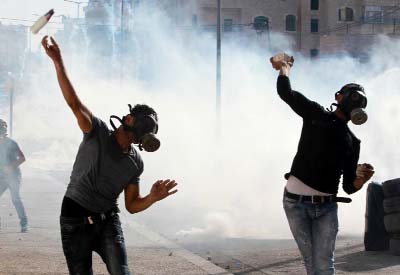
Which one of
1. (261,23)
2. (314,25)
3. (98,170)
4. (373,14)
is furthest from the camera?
(314,25)

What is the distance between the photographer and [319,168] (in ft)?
19.1

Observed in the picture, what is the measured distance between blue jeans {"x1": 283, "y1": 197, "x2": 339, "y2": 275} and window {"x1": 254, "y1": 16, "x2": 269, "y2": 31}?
6369cm

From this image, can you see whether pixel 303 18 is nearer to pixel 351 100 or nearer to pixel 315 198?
pixel 351 100

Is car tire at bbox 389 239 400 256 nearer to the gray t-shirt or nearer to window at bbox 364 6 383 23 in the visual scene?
the gray t-shirt

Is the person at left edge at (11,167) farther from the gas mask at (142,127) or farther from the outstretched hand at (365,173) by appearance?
the gas mask at (142,127)

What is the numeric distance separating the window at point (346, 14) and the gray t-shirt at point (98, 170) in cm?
6766

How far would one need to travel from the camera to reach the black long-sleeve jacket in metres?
5.81

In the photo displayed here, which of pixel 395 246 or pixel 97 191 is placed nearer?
pixel 97 191

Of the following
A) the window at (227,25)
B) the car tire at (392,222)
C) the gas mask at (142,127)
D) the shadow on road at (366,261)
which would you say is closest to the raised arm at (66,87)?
the gas mask at (142,127)

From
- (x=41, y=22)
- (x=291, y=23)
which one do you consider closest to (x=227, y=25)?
(x=291, y=23)

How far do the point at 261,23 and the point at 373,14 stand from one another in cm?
880

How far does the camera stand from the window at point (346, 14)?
7156 cm

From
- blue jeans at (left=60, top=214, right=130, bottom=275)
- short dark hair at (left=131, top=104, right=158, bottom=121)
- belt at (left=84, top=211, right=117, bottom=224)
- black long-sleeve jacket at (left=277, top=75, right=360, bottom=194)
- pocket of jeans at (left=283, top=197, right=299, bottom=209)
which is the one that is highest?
short dark hair at (left=131, top=104, right=158, bottom=121)

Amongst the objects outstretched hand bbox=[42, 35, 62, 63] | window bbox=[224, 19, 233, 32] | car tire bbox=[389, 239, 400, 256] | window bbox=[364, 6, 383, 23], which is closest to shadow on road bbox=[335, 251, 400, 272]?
car tire bbox=[389, 239, 400, 256]
